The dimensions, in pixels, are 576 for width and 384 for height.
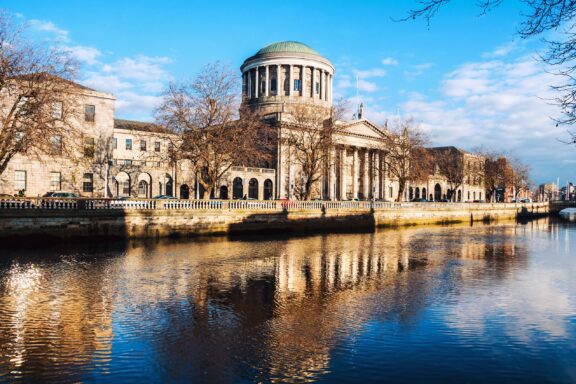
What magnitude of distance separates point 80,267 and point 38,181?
2964cm

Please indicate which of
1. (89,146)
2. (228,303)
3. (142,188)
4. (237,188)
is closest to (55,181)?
(89,146)

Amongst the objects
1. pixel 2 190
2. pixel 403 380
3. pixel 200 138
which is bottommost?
pixel 403 380

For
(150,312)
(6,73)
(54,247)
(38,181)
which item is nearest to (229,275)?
(150,312)

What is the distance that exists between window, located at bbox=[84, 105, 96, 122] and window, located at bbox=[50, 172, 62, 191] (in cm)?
659

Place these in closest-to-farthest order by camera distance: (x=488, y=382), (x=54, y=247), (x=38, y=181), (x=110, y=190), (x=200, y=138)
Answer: (x=488, y=382) → (x=54, y=247) → (x=200, y=138) → (x=38, y=181) → (x=110, y=190)

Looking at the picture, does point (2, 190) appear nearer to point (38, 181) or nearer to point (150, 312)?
point (38, 181)

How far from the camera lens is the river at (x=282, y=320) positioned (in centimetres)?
884

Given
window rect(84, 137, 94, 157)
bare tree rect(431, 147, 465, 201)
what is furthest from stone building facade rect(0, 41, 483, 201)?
bare tree rect(431, 147, 465, 201)

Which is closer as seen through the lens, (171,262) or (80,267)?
(80,267)

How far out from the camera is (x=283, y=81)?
303 feet

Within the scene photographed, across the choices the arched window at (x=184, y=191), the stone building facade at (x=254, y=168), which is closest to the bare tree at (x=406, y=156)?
the stone building facade at (x=254, y=168)

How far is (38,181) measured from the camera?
45.6 m

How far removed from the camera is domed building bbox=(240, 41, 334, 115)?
91.4 metres

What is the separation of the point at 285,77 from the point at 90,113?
1949 inches
